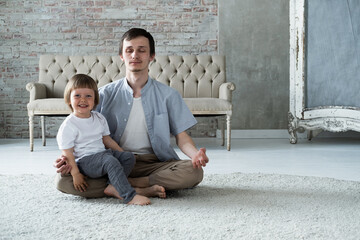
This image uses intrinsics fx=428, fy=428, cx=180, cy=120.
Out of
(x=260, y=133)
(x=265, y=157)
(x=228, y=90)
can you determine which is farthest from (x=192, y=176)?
(x=260, y=133)

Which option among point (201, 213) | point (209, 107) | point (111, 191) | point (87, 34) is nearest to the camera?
point (201, 213)

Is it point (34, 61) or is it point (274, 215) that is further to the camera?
point (34, 61)

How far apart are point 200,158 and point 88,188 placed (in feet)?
1.79

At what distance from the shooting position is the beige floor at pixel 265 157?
289 cm

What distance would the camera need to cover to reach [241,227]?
4.99 ft

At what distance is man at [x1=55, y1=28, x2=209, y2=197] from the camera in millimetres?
2040

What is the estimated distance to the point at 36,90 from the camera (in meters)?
4.26

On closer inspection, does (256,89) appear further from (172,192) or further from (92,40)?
(172,192)

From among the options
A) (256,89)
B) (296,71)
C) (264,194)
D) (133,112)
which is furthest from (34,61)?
(264,194)

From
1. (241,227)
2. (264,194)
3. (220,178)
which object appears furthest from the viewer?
(220,178)

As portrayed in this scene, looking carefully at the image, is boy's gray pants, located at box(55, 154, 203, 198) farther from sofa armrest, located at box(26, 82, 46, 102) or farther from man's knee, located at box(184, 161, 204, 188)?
sofa armrest, located at box(26, 82, 46, 102)

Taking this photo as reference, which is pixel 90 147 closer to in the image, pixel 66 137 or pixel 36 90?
pixel 66 137

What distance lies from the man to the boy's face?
20cm

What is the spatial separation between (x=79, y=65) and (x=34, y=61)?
0.86m
